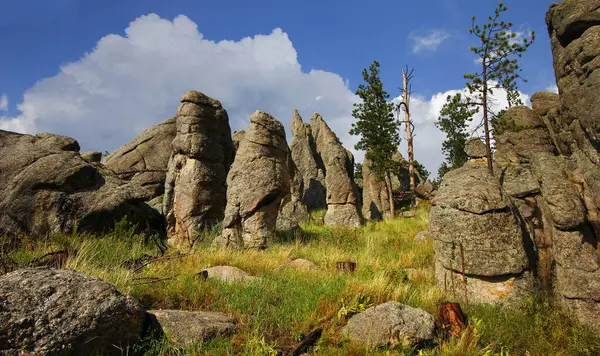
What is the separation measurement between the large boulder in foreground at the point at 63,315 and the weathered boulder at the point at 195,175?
8560 millimetres

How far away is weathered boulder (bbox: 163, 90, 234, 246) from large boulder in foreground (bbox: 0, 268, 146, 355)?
28.1ft

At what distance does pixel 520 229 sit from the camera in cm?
805

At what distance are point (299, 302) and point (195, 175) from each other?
8.92 m

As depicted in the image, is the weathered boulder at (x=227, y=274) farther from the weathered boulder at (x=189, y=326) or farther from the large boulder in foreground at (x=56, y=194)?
the large boulder in foreground at (x=56, y=194)

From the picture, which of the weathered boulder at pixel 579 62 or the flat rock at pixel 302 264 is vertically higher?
the weathered boulder at pixel 579 62

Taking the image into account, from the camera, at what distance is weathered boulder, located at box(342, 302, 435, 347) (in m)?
5.59

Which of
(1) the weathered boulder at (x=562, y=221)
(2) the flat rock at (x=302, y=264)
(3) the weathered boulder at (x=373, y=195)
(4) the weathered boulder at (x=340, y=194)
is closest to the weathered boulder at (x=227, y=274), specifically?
(2) the flat rock at (x=302, y=264)

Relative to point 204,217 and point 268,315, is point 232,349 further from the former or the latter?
point 204,217

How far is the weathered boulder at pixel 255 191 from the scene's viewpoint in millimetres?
12406

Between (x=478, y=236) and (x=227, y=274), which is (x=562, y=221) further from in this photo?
(x=227, y=274)

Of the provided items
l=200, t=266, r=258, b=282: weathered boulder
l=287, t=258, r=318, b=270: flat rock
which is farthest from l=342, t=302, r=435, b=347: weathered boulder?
l=287, t=258, r=318, b=270: flat rock

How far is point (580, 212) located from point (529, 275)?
1605 millimetres

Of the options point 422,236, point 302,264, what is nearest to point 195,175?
point 302,264

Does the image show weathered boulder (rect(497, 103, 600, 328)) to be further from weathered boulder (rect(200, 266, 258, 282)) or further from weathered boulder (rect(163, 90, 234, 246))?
weathered boulder (rect(163, 90, 234, 246))
